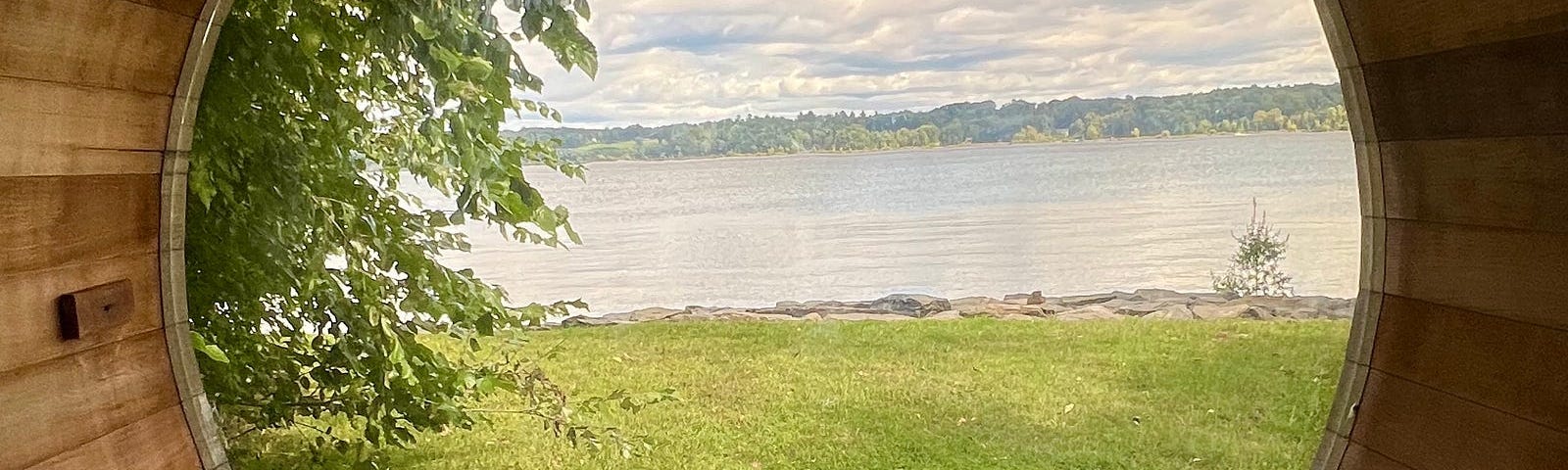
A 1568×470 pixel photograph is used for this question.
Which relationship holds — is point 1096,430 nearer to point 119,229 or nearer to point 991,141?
point 991,141

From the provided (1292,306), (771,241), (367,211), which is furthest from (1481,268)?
(367,211)

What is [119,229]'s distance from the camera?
4.24ft

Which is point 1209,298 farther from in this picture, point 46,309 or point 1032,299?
point 46,309

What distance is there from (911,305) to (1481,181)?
3.17 ft

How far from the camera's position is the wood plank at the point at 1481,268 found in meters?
1.02

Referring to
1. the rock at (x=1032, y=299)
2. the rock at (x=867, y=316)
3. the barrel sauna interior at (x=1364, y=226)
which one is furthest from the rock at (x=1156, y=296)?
the barrel sauna interior at (x=1364, y=226)

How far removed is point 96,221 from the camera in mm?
1253

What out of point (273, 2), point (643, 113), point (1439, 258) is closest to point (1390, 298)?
point (1439, 258)

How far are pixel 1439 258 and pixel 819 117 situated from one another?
100cm

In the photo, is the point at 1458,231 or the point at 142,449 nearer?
the point at 1458,231

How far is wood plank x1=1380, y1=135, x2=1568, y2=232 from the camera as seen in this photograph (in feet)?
3.30

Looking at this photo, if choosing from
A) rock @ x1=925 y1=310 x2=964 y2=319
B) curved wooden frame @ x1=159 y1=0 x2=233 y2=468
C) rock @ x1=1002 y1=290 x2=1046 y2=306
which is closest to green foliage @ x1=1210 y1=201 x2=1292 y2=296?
rock @ x1=1002 y1=290 x2=1046 y2=306

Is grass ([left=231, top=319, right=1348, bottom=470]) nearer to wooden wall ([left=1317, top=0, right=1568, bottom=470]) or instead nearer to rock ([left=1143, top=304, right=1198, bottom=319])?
rock ([left=1143, top=304, right=1198, bottom=319])

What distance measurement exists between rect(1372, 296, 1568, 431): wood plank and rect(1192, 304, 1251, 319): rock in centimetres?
54
